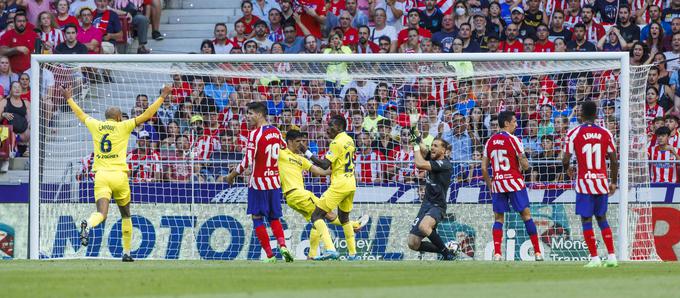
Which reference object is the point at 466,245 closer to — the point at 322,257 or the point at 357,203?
the point at 357,203

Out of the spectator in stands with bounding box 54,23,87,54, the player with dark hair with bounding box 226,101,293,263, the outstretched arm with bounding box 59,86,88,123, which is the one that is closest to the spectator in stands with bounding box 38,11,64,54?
the spectator in stands with bounding box 54,23,87,54

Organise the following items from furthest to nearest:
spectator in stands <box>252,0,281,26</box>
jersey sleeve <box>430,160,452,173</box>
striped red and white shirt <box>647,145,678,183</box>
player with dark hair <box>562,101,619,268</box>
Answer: spectator in stands <box>252,0,281,26</box> < striped red and white shirt <box>647,145,678,183</box> < jersey sleeve <box>430,160,452,173</box> < player with dark hair <box>562,101,619,268</box>

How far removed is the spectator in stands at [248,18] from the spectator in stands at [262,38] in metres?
0.37

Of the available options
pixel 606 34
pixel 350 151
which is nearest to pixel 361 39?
pixel 606 34

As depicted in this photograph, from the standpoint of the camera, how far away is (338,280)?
1213 centimetres

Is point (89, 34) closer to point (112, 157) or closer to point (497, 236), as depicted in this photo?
point (112, 157)

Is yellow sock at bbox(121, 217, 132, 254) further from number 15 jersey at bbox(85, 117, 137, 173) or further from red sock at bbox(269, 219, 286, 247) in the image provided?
red sock at bbox(269, 219, 286, 247)

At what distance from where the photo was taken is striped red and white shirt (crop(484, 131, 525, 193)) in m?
16.8

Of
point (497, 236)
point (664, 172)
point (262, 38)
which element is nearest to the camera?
point (497, 236)

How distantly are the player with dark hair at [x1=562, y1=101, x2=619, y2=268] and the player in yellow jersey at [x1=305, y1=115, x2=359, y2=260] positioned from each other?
11.4ft

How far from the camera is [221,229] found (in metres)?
19.5

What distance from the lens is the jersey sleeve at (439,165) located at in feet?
56.1

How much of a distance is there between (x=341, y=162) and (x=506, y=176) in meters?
2.25

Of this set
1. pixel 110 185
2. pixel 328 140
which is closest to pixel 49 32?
pixel 328 140
